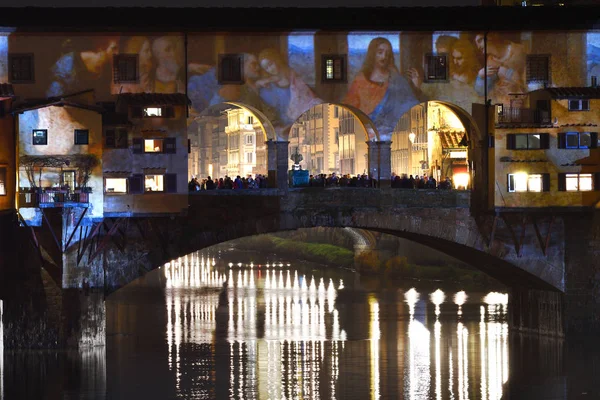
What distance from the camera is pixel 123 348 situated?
2302 inches

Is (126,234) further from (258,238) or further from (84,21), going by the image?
(258,238)

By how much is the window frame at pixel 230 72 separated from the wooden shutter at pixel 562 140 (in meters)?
12.7

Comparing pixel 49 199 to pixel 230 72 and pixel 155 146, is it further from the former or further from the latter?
pixel 230 72

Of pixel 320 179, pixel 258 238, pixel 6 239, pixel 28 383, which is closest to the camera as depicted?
pixel 28 383

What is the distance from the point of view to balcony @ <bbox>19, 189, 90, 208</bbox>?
54.6 m

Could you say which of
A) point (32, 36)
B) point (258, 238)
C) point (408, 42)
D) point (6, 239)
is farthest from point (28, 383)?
point (258, 238)

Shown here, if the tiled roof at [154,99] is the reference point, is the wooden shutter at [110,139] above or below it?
below

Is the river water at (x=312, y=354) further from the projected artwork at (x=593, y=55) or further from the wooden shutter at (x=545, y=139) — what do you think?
the projected artwork at (x=593, y=55)

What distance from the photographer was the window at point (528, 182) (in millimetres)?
58062

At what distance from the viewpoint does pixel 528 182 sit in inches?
2292

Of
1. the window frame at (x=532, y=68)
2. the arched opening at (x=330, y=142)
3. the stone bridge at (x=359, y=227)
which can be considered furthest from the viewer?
the arched opening at (x=330, y=142)

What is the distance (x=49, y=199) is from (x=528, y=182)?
18.8 metres

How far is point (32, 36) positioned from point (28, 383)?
540 inches

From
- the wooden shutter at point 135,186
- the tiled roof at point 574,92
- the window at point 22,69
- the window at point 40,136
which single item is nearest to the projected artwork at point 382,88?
the tiled roof at point 574,92
